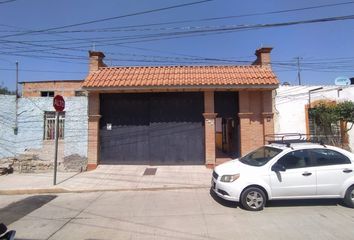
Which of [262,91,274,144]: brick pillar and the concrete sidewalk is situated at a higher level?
[262,91,274,144]: brick pillar

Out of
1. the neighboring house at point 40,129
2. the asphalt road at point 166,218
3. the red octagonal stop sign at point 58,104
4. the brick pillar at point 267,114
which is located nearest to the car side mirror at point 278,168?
the asphalt road at point 166,218

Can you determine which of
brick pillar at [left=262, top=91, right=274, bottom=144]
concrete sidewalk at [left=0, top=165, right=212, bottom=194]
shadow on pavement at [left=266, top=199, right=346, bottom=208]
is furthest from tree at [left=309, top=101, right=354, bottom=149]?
shadow on pavement at [left=266, top=199, right=346, bottom=208]

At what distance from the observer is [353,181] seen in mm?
8305

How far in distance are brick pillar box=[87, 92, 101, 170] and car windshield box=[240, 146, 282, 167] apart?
6.66 metres

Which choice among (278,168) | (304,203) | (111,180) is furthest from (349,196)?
(111,180)

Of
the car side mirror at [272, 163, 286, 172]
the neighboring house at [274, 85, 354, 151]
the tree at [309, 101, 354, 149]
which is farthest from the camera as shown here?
the neighboring house at [274, 85, 354, 151]

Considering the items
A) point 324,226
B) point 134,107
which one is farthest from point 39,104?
point 324,226

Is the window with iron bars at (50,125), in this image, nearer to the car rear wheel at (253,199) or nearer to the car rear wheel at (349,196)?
the car rear wheel at (253,199)

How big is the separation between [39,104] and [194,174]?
7.01 metres

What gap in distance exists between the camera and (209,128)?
13820 millimetres

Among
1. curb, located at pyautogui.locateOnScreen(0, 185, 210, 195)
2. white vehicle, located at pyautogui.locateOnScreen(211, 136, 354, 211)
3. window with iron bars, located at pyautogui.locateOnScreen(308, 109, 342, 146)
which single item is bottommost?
curb, located at pyautogui.locateOnScreen(0, 185, 210, 195)

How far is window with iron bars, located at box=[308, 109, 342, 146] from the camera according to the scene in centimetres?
1441

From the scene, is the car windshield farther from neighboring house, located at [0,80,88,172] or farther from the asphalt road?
neighboring house, located at [0,80,88,172]

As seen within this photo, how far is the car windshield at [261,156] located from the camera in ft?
28.4
